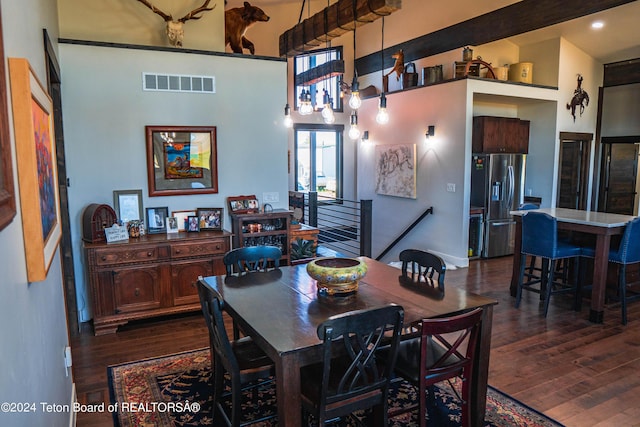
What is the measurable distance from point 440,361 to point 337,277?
70 centimetres

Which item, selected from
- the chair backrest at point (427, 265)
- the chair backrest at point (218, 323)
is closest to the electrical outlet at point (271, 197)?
the chair backrest at point (427, 265)

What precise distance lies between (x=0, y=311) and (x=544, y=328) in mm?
4256

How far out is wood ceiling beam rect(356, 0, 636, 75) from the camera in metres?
5.62

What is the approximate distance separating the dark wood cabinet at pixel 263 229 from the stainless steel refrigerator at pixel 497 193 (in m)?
3.51

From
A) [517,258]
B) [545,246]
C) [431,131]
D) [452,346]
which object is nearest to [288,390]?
[452,346]

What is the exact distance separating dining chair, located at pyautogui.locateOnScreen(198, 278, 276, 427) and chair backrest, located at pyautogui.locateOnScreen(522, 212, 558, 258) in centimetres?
323

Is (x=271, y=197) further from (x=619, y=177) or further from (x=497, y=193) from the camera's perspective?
(x=619, y=177)

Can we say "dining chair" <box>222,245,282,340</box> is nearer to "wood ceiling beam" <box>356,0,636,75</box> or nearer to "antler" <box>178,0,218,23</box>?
"antler" <box>178,0,218,23</box>

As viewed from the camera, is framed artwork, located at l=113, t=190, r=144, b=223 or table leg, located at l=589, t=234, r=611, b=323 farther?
framed artwork, located at l=113, t=190, r=144, b=223

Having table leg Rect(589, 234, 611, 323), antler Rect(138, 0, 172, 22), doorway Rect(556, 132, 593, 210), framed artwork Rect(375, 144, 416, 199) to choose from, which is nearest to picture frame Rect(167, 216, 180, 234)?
antler Rect(138, 0, 172, 22)

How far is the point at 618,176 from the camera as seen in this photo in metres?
8.02

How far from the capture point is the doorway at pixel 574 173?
24.9 ft

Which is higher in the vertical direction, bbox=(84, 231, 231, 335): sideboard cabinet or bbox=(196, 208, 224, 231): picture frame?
bbox=(196, 208, 224, 231): picture frame

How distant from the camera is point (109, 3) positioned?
172 inches
